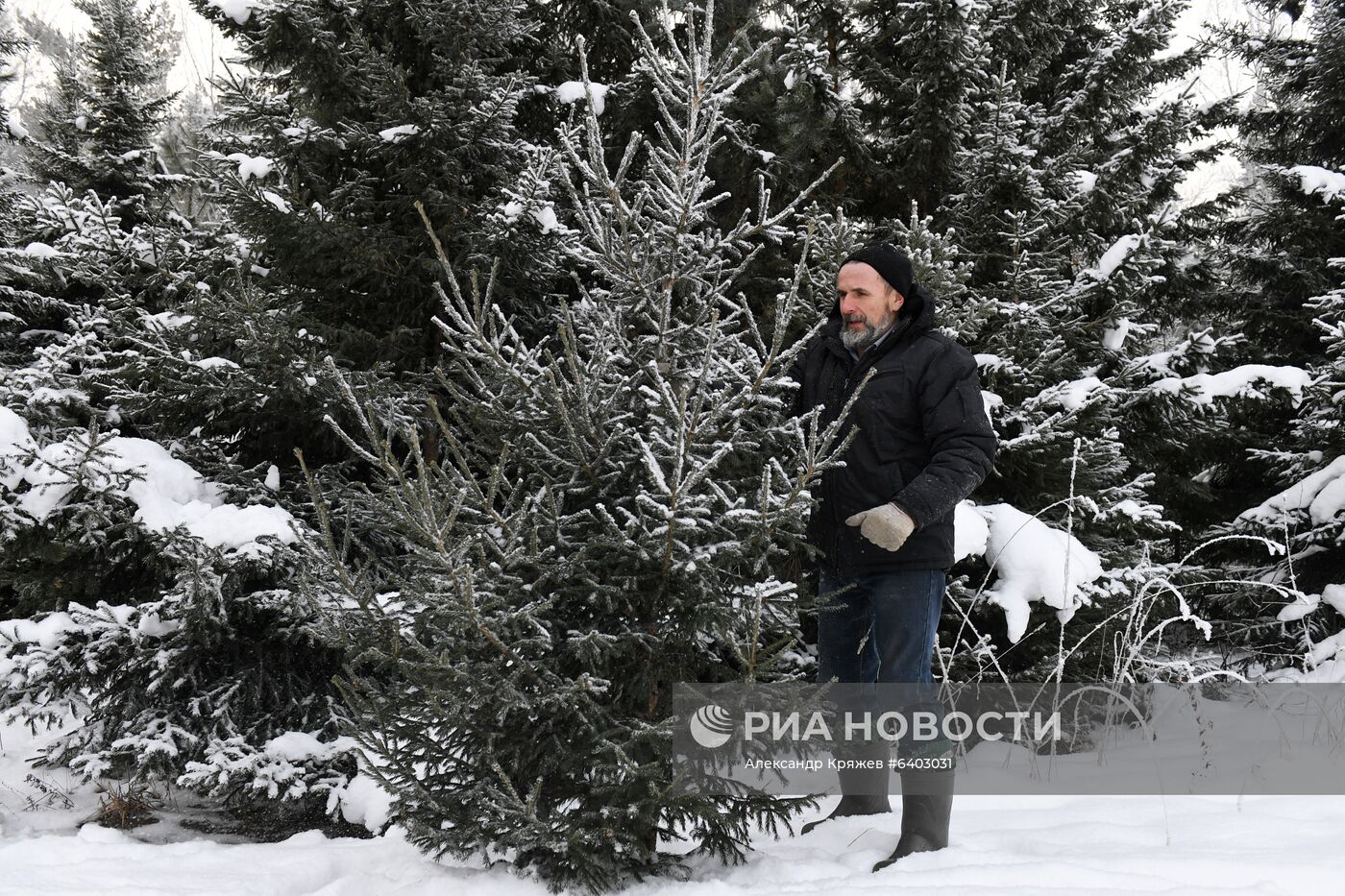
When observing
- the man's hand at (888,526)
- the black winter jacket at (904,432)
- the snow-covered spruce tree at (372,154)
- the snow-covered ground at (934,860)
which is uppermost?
the snow-covered spruce tree at (372,154)

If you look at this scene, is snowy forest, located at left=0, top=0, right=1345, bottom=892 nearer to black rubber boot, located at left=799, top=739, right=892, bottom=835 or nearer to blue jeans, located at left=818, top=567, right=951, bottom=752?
blue jeans, located at left=818, top=567, right=951, bottom=752

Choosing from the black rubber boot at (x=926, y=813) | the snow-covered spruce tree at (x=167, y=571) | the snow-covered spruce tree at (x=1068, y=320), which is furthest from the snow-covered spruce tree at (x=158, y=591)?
the snow-covered spruce tree at (x=1068, y=320)

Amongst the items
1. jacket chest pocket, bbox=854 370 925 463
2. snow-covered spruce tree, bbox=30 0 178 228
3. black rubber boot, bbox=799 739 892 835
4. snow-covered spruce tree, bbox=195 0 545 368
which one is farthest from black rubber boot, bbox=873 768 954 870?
snow-covered spruce tree, bbox=30 0 178 228

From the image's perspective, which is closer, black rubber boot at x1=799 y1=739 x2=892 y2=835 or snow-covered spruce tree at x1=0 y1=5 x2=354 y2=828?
black rubber boot at x1=799 y1=739 x2=892 y2=835

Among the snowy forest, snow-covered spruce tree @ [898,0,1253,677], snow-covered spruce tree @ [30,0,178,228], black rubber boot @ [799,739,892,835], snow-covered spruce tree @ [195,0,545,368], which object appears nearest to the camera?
the snowy forest

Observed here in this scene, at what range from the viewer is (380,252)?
4559 millimetres

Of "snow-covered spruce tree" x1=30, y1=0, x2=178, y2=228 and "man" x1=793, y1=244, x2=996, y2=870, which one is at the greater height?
"snow-covered spruce tree" x1=30, y1=0, x2=178, y2=228

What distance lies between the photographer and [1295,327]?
25.5ft

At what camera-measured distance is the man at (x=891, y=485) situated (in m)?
2.68

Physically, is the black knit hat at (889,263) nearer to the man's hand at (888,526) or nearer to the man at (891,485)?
the man at (891,485)

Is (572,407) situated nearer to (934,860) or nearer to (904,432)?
(904,432)

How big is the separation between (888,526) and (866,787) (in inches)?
45.5

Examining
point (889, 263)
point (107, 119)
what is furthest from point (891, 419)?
point (107, 119)

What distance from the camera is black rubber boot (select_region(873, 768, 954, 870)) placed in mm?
2668
